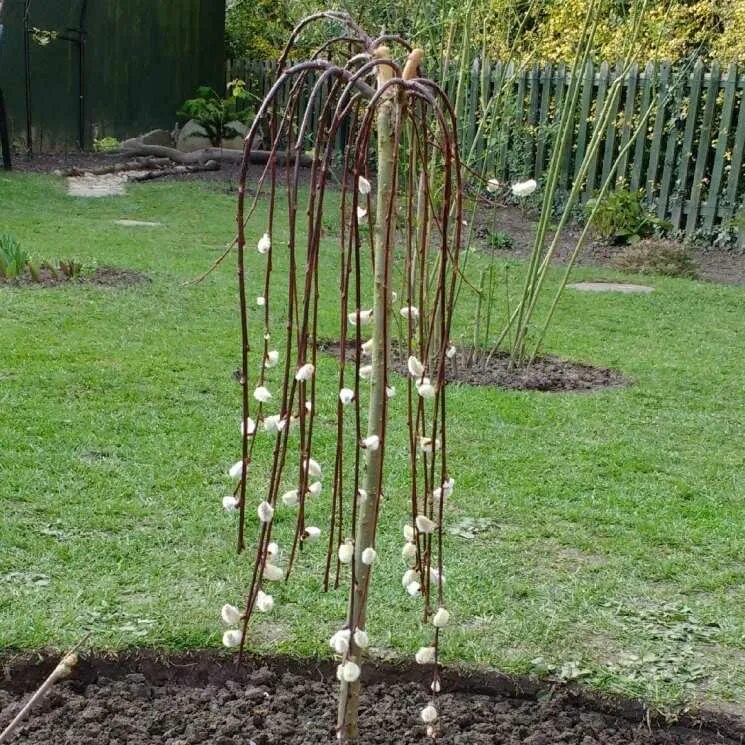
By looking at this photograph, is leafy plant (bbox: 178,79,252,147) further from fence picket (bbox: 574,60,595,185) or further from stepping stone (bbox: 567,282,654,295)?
stepping stone (bbox: 567,282,654,295)

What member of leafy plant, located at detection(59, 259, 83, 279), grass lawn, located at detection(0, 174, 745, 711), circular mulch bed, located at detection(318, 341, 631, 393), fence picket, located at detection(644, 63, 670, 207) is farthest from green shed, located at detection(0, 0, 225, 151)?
circular mulch bed, located at detection(318, 341, 631, 393)

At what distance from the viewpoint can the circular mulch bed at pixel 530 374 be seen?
5.25 meters

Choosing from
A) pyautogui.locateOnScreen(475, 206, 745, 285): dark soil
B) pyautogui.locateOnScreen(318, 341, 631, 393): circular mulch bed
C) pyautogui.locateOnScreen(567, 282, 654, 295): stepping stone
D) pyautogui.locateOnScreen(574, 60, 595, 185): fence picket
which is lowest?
pyautogui.locateOnScreen(475, 206, 745, 285): dark soil

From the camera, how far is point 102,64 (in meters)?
15.9

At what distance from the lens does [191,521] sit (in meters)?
3.29

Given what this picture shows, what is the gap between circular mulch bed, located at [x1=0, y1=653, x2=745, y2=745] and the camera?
2.16 meters

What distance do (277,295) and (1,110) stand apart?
6.61 m

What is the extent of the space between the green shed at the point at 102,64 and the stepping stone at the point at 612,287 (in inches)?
344

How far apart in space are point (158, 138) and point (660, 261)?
9645 mm

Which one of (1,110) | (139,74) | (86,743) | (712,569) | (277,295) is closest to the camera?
(86,743)

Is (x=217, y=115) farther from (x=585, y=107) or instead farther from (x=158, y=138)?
(x=585, y=107)

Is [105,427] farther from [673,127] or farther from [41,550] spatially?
[673,127]

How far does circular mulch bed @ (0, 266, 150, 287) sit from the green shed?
7.41 meters

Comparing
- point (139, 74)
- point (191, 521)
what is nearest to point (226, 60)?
point (139, 74)
